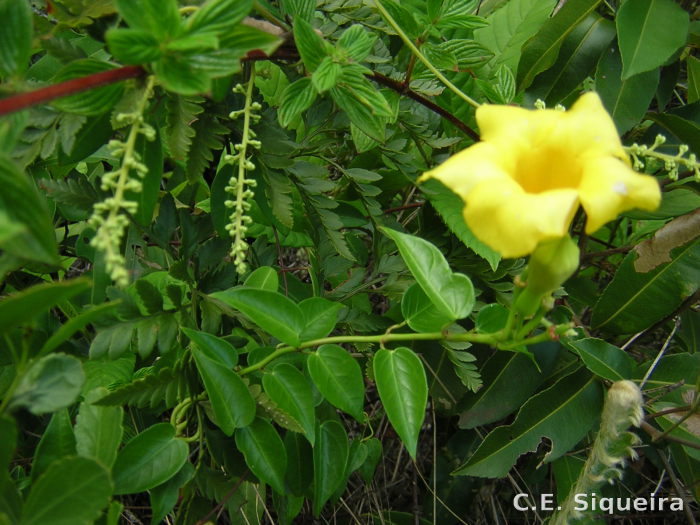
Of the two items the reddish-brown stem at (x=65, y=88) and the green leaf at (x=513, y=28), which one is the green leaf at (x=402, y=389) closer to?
the reddish-brown stem at (x=65, y=88)

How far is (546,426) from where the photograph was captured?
1.10 m

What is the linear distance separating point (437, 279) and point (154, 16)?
45 centimetres

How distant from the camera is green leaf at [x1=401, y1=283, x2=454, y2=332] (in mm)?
816

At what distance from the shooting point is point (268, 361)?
84cm

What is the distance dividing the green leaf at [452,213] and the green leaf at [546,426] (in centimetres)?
30

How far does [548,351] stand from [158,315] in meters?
0.76

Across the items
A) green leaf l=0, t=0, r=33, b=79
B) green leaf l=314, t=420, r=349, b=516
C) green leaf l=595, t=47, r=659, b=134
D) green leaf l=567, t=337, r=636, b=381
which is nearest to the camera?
green leaf l=0, t=0, r=33, b=79

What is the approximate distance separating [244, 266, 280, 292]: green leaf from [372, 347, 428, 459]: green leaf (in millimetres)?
236

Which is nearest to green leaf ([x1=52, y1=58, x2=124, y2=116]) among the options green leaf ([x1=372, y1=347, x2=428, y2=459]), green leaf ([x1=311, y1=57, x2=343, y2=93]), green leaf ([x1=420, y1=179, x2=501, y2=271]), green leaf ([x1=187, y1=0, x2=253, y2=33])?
green leaf ([x1=187, y1=0, x2=253, y2=33])

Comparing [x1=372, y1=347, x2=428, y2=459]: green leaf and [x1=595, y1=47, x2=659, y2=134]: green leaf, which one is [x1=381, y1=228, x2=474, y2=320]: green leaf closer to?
[x1=372, y1=347, x2=428, y2=459]: green leaf

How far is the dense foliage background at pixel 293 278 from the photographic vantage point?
1.97 ft

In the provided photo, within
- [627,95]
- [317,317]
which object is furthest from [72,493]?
[627,95]

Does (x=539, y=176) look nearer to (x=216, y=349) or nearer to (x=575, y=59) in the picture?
(x=216, y=349)

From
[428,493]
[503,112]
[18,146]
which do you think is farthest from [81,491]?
[428,493]
